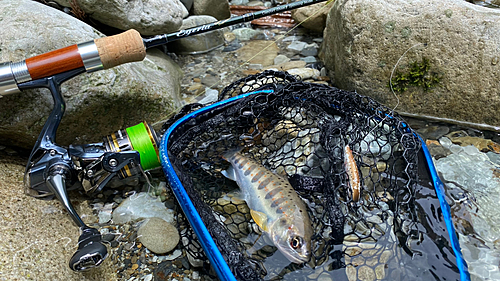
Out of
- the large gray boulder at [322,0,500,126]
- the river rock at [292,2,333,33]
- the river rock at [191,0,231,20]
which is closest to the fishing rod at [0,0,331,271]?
the large gray boulder at [322,0,500,126]

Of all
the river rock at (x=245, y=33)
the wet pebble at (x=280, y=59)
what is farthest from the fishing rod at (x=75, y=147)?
the river rock at (x=245, y=33)

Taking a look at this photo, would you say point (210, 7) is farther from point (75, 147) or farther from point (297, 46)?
point (75, 147)

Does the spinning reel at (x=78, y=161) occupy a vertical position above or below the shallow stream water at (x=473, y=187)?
above

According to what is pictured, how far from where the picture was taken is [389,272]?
1.97 m

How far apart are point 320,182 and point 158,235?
1.26 m

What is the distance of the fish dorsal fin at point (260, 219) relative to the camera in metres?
2.25

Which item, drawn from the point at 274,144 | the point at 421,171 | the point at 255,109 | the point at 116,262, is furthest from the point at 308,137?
Result: the point at 116,262

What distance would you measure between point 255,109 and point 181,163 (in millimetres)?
695

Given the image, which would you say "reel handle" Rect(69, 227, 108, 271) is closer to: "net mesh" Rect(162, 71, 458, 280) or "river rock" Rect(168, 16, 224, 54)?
"net mesh" Rect(162, 71, 458, 280)

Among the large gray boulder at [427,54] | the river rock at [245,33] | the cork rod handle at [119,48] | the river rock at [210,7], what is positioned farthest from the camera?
the river rock at [210,7]

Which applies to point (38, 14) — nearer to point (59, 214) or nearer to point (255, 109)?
point (59, 214)

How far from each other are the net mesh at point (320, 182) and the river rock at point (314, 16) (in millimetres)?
3470

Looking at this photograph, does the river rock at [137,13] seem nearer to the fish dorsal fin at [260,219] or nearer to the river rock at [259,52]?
the river rock at [259,52]

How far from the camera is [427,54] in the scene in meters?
3.62
